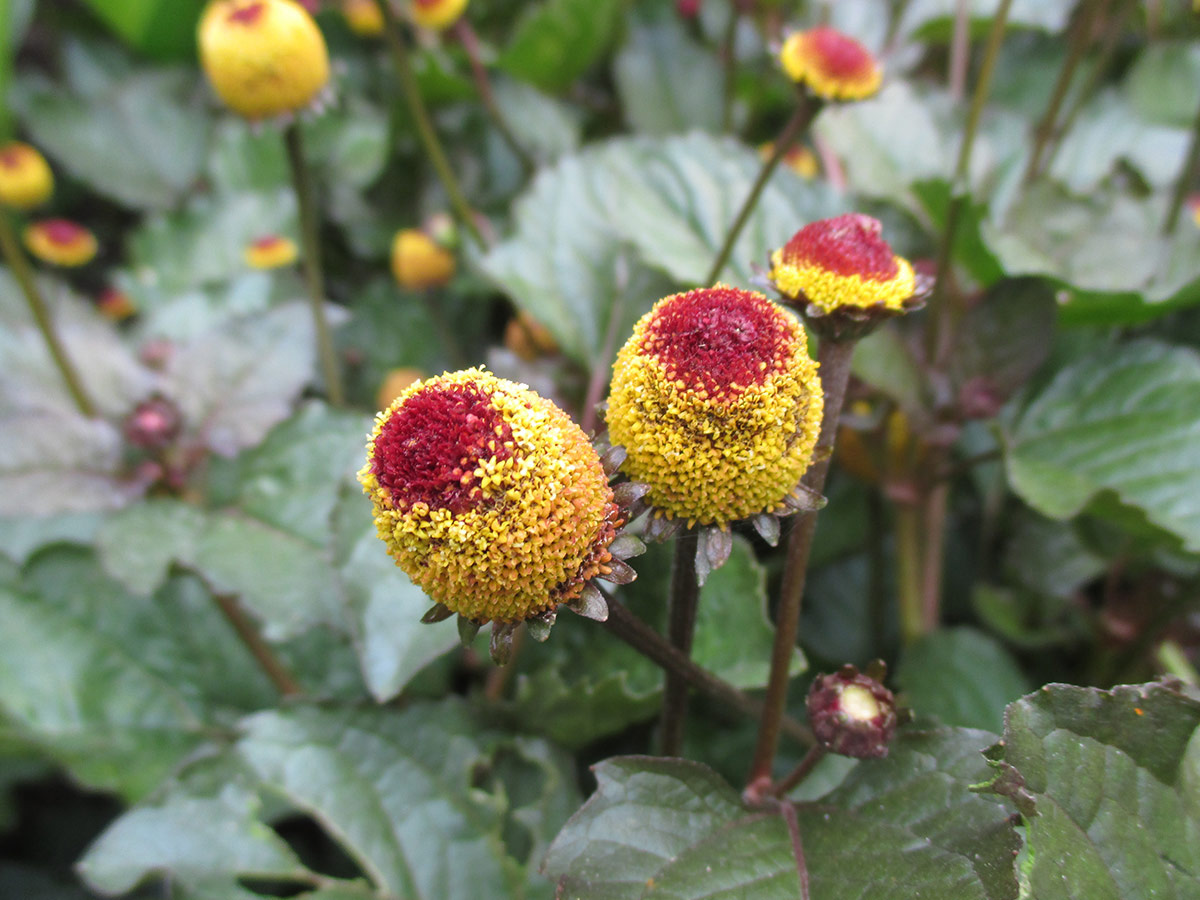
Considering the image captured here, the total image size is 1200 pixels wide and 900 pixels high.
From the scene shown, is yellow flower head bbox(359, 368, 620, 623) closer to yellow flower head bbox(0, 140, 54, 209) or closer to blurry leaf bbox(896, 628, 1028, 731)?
blurry leaf bbox(896, 628, 1028, 731)

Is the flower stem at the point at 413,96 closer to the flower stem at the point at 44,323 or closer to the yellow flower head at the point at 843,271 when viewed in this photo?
the flower stem at the point at 44,323

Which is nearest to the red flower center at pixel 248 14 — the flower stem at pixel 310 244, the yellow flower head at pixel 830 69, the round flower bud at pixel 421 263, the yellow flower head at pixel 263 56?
the yellow flower head at pixel 263 56

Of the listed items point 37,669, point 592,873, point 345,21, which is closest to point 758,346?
point 592,873

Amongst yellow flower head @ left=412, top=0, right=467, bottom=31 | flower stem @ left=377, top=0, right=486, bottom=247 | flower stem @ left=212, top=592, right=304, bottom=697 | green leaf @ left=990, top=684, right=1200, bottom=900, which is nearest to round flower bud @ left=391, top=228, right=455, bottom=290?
flower stem @ left=377, top=0, right=486, bottom=247

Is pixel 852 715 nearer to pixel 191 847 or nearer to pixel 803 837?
pixel 803 837

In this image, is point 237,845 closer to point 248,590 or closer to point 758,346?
point 248,590

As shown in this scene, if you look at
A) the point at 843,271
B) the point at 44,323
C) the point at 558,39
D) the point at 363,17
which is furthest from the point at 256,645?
the point at 363,17

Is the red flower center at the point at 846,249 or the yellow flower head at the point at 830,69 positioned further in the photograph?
the yellow flower head at the point at 830,69
